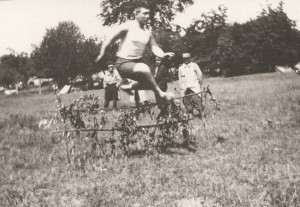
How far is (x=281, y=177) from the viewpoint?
5.99m

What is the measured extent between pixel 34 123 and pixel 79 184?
7400mm

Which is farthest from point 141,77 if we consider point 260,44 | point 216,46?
point 216,46

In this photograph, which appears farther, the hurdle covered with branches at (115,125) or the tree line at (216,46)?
the tree line at (216,46)

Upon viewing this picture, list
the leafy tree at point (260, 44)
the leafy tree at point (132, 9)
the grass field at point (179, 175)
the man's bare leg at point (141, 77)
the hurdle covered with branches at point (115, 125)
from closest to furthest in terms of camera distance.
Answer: the grass field at point (179, 175) → the man's bare leg at point (141, 77) → the hurdle covered with branches at point (115, 125) → the leafy tree at point (132, 9) → the leafy tree at point (260, 44)

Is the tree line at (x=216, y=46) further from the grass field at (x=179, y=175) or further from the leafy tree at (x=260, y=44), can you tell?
the grass field at (x=179, y=175)

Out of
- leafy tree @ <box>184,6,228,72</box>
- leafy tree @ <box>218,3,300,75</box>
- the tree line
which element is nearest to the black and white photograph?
the tree line

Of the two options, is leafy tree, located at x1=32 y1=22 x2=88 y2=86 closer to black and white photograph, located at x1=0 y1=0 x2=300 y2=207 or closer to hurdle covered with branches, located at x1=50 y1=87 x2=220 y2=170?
black and white photograph, located at x1=0 y1=0 x2=300 y2=207

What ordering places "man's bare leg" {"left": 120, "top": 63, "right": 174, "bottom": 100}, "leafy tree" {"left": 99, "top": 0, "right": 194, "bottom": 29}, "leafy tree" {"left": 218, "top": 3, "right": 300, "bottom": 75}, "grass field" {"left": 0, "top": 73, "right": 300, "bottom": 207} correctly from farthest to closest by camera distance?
"leafy tree" {"left": 218, "top": 3, "right": 300, "bottom": 75} → "leafy tree" {"left": 99, "top": 0, "right": 194, "bottom": 29} → "man's bare leg" {"left": 120, "top": 63, "right": 174, "bottom": 100} → "grass field" {"left": 0, "top": 73, "right": 300, "bottom": 207}

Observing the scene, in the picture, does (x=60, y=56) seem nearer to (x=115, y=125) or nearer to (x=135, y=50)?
(x=115, y=125)

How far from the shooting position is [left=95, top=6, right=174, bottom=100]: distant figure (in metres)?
6.00

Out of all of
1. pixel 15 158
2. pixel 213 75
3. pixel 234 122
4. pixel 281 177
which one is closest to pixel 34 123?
pixel 15 158

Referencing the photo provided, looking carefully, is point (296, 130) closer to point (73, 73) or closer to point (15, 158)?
point (15, 158)

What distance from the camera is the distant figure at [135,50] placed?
6000 mm

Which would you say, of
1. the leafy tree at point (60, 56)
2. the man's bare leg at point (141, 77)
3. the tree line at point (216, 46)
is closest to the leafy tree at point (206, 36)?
the tree line at point (216, 46)
